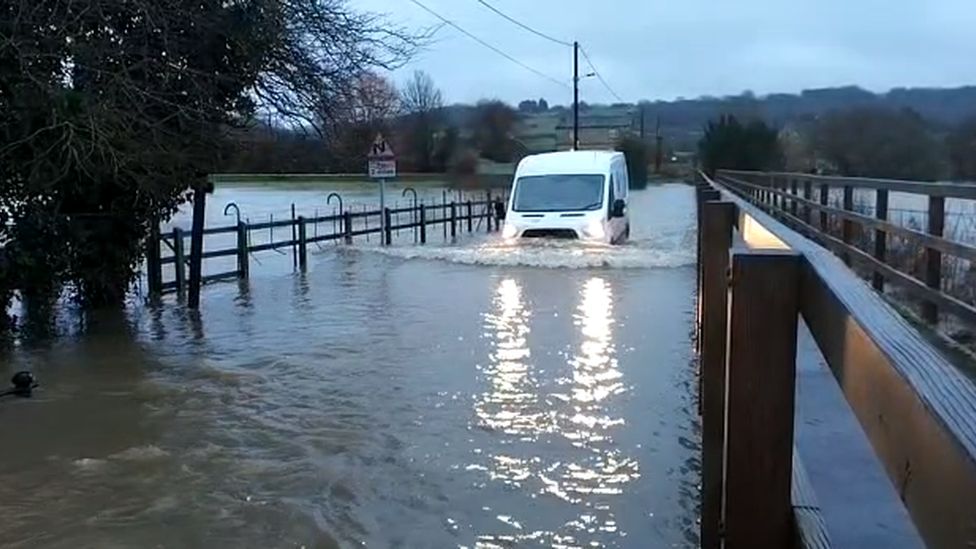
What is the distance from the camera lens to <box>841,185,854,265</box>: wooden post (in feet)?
29.8

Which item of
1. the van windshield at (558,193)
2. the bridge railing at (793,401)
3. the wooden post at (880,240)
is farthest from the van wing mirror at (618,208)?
the bridge railing at (793,401)

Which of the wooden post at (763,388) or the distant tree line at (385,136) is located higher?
the distant tree line at (385,136)

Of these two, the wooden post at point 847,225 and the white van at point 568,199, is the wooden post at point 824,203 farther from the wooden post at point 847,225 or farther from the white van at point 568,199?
the white van at point 568,199

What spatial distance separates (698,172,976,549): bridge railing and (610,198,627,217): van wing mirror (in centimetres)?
1608

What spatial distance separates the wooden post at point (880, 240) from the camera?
8.05 metres

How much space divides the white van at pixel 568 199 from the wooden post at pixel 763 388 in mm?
16162

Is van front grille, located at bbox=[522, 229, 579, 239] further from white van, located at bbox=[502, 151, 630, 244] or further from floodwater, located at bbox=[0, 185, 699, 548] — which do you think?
floodwater, located at bbox=[0, 185, 699, 548]

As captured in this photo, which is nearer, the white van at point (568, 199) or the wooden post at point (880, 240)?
the wooden post at point (880, 240)

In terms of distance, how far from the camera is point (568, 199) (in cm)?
1955

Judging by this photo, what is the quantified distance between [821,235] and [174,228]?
8.14 meters

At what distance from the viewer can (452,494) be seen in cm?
490

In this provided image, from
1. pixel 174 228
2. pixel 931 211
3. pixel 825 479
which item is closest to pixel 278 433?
pixel 825 479

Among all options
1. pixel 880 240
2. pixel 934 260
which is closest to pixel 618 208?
pixel 880 240

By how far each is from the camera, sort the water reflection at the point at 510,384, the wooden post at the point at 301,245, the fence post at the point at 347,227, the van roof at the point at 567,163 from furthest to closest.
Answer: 1. the fence post at the point at 347,227
2. the van roof at the point at 567,163
3. the wooden post at the point at 301,245
4. the water reflection at the point at 510,384
